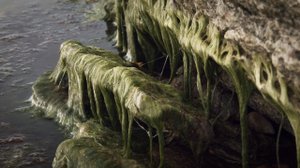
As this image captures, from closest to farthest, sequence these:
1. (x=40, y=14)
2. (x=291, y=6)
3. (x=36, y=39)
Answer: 1. (x=291, y=6)
2. (x=36, y=39)
3. (x=40, y=14)

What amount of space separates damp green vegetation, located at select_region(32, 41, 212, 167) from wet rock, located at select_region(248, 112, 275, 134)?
2.26 ft

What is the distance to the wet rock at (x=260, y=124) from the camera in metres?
8.19

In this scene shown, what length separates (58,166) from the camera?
9.30m

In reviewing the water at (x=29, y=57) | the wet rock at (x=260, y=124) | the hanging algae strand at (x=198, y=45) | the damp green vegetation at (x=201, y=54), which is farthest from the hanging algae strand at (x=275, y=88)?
the water at (x=29, y=57)

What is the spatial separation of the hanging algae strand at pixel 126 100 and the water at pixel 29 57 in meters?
1.16

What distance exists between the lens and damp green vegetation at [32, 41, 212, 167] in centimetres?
820

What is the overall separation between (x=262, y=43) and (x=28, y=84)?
8.61 m

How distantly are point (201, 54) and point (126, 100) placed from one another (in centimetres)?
151

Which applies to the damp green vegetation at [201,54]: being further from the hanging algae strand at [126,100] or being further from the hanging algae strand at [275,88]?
the hanging algae strand at [126,100]

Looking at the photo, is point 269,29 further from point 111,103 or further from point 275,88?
point 111,103

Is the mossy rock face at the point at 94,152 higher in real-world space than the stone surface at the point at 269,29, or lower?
lower

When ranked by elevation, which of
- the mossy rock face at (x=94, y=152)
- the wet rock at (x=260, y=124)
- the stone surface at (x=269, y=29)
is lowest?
the mossy rock face at (x=94, y=152)

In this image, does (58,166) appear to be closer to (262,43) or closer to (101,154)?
(101,154)

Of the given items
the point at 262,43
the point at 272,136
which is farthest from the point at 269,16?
the point at 272,136
